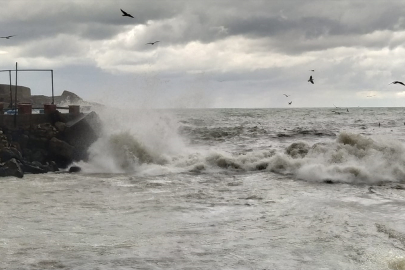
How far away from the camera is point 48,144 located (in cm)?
1628

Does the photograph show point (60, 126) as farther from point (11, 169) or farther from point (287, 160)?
point (287, 160)

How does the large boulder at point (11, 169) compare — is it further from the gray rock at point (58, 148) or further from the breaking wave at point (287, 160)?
the breaking wave at point (287, 160)

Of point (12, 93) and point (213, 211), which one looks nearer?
point (213, 211)

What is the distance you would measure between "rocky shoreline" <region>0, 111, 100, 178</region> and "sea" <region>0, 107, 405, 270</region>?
0.54 m

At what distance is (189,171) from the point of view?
1617 centimetres

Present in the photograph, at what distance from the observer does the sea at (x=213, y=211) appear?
620cm

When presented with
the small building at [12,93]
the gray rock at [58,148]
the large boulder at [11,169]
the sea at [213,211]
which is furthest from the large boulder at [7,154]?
the small building at [12,93]

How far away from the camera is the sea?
6.20 meters

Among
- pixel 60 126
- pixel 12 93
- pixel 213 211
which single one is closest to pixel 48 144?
pixel 60 126

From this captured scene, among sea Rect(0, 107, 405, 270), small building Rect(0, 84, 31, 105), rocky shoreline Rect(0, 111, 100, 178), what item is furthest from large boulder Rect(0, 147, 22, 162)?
small building Rect(0, 84, 31, 105)

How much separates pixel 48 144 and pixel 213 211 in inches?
365

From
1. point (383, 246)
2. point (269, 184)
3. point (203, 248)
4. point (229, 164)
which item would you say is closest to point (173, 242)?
point (203, 248)

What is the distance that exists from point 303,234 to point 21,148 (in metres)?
11.7

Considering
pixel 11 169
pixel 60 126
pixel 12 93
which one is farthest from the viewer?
pixel 12 93
